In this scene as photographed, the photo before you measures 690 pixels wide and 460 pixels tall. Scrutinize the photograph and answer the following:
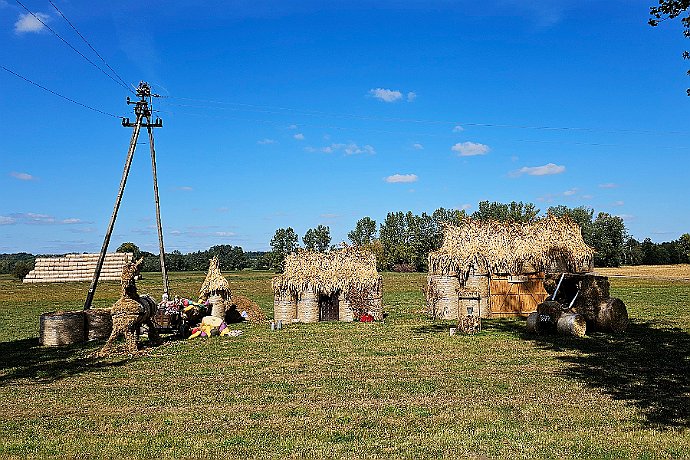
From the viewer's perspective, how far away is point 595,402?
35.7ft

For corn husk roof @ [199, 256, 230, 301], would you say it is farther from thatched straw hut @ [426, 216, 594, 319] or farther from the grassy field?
thatched straw hut @ [426, 216, 594, 319]

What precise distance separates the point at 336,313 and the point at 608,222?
92398 millimetres

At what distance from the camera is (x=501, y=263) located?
2983 cm

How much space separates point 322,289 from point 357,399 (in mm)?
14876

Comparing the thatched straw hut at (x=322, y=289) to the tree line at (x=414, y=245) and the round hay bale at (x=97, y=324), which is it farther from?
the tree line at (x=414, y=245)

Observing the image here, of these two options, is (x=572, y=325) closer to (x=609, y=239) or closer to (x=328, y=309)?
(x=328, y=309)

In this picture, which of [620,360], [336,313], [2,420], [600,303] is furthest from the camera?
[336,313]

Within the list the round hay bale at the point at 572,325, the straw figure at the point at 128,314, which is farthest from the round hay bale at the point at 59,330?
the round hay bale at the point at 572,325

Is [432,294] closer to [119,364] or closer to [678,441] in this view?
[119,364]

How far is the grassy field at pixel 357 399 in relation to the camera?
859 cm

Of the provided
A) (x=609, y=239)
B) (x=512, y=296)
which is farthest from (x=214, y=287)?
(x=609, y=239)

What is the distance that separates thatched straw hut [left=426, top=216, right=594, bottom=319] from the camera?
28.9 metres

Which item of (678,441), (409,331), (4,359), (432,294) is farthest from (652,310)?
(4,359)

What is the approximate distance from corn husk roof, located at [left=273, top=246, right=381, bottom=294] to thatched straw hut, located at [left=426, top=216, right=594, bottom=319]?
158 inches
